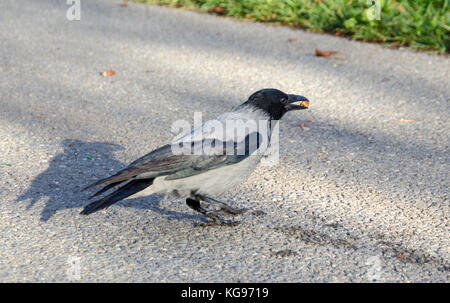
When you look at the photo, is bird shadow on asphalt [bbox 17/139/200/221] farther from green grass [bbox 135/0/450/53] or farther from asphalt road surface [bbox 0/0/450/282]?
green grass [bbox 135/0/450/53]

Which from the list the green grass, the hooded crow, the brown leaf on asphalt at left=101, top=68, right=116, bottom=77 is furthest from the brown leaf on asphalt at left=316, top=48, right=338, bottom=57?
the hooded crow

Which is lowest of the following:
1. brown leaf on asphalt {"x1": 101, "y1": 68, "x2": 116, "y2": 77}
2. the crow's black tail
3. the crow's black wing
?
brown leaf on asphalt {"x1": 101, "y1": 68, "x2": 116, "y2": 77}

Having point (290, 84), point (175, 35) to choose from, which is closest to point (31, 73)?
point (175, 35)

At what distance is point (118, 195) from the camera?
3.42 m

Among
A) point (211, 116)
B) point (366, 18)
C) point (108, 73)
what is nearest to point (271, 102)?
point (211, 116)

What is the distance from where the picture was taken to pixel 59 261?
3.32 m

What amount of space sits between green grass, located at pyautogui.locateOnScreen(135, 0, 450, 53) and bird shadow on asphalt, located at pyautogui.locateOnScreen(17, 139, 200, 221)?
367 cm

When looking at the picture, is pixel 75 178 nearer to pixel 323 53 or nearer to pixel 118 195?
pixel 118 195

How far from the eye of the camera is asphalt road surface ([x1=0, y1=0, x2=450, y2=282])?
132 inches

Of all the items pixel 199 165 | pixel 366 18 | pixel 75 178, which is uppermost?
pixel 366 18

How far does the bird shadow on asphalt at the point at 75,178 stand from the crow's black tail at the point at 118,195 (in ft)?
1.52

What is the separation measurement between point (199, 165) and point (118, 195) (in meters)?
0.48

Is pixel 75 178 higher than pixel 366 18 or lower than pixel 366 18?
lower

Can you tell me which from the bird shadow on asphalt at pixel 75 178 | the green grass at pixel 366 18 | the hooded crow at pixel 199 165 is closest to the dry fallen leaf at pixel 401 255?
the hooded crow at pixel 199 165
